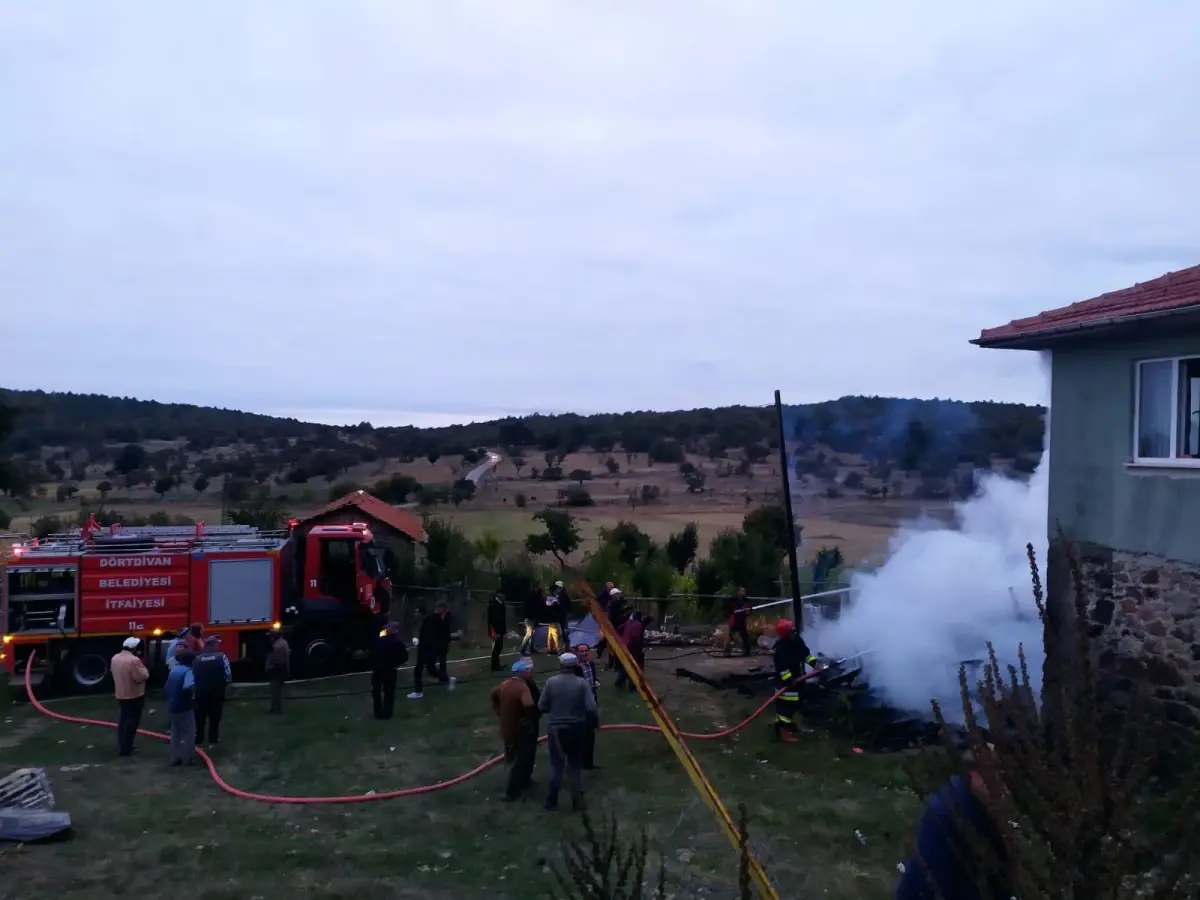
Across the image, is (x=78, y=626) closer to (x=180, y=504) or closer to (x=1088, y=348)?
(x=1088, y=348)

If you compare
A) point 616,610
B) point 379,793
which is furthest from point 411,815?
point 616,610

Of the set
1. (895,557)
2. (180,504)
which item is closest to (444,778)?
(895,557)

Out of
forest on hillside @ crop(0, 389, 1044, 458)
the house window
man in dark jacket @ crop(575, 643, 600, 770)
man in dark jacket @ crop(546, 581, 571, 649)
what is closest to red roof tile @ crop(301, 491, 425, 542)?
man in dark jacket @ crop(546, 581, 571, 649)

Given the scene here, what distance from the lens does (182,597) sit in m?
16.1

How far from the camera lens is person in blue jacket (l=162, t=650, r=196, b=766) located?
11.4 meters

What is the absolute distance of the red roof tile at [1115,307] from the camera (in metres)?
9.38

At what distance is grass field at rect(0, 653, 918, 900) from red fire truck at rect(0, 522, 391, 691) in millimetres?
2278

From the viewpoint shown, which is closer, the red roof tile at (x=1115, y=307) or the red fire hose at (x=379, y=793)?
the red roof tile at (x=1115, y=307)

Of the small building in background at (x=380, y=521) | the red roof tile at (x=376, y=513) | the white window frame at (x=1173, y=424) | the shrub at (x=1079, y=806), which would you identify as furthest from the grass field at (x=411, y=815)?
the red roof tile at (x=376, y=513)

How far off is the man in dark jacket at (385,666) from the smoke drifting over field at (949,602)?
240 inches

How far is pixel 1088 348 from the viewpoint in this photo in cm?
1070

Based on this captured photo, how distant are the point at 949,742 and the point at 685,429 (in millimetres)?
84704

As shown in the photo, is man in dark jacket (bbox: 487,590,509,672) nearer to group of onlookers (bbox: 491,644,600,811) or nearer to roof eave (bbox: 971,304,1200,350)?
group of onlookers (bbox: 491,644,600,811)

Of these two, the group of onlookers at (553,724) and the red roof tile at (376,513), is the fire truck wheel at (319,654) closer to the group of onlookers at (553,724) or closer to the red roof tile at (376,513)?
the red roof tile at (376,513)
